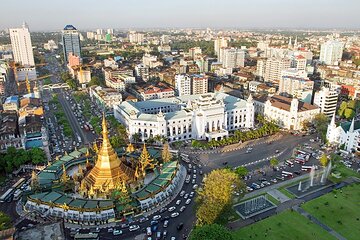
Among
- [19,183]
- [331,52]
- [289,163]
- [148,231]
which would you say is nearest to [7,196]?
[19,183]

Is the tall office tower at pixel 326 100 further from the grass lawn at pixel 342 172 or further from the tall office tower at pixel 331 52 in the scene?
the tall office tower at pixel 331 52

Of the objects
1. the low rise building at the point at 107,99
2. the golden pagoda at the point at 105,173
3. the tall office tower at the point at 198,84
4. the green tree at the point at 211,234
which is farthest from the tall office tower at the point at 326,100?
the green tree at the point at 211,234

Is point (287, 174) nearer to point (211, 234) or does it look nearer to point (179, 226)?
point (179, 226)

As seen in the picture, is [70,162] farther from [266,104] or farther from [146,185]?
[266,104]

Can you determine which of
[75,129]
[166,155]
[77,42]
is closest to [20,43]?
[77,42]

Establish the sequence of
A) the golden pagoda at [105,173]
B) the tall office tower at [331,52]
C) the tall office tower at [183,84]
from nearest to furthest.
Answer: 1. the golden pagoda at [105,173]
2. the tall office tower at [183,84]
3. the tall office tower at [331,52]
